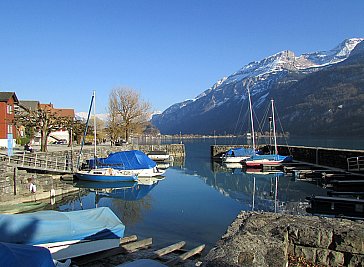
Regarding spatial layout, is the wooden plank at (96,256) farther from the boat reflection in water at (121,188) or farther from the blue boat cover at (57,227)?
the boat reflection in water at (121,188)

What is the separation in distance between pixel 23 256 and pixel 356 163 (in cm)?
3526

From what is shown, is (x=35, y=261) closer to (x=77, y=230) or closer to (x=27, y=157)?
(x=77, y=230)

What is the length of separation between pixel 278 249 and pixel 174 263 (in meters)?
6.30

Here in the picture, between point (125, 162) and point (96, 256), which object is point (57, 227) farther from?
point (125, 162)

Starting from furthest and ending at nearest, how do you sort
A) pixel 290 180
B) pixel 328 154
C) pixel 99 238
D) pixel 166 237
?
pixel 328 154 < pixel 290 180 < pixel 166 237 < pixel 99 238

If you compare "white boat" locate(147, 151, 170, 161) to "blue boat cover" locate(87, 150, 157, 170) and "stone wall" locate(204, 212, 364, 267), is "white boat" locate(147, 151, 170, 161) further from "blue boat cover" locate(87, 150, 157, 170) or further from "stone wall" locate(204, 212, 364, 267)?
"stone wall" locate(204, 212, 364, 267)

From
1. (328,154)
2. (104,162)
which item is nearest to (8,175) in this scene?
(104,162)

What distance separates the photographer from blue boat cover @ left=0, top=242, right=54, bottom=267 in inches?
254

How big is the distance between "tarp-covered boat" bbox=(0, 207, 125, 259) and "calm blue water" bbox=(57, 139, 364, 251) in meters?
3.41

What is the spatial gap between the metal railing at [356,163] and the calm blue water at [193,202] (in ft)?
17.4

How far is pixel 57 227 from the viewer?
11.4 m

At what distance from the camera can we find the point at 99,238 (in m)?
12.3

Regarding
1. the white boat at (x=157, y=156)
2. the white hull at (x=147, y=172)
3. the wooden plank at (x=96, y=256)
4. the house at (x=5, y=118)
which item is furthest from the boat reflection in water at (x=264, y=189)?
the house at (x=5, y=118)

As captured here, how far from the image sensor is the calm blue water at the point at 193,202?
17.8 meters
